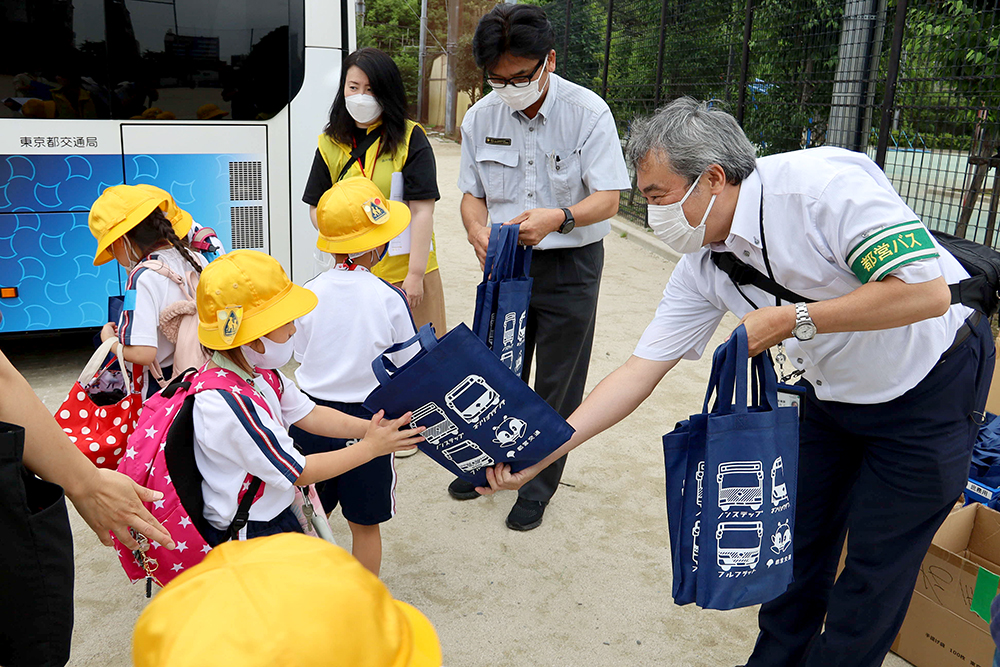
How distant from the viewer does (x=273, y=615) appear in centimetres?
80

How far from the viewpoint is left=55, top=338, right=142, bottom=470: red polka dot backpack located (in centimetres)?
246

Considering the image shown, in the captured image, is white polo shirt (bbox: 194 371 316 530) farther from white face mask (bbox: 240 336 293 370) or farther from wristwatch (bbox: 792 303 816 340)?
wristwatch (bbox: 792 303 816 340)

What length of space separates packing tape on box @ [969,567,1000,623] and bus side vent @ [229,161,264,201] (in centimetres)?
439

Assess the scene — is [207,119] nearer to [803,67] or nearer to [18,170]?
[18,170]

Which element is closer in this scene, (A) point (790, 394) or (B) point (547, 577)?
(A) point (790, 394)

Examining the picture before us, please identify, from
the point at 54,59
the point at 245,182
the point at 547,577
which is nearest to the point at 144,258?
the point at 547,577

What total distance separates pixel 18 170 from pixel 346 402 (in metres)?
3.31

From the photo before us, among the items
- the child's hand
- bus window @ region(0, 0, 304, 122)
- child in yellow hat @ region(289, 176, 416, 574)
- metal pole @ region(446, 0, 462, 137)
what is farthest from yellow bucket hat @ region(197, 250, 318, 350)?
metal pole @ region(446, 0, 462, 137)

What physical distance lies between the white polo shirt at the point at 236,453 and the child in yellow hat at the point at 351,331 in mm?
551

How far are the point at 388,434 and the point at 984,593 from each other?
1.89 meters

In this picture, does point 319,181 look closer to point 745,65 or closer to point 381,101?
point 381,101

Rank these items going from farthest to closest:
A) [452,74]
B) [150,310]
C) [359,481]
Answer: [452,74] < [150,310] < [359,481]

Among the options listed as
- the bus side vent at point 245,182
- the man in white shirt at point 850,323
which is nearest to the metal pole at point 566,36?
the bus side vent at point 245,182

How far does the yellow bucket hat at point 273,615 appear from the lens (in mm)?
789
